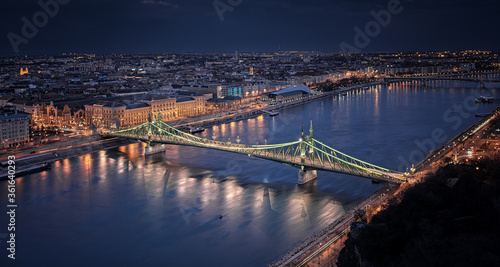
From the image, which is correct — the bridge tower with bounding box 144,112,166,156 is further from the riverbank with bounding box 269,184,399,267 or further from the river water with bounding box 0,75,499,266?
the riverbank with bounding box 269,184,399,267

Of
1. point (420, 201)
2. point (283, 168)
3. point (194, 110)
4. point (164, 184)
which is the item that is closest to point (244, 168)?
point (283, 168)

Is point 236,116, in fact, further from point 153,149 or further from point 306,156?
point 306,156

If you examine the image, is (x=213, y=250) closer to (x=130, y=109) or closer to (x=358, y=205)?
(x=358, y=205)

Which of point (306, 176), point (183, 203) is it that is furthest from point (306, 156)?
point (183, 203)

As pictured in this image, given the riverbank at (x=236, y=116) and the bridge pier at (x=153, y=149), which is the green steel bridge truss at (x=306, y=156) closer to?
the bridge pier at (x=153, y=149)

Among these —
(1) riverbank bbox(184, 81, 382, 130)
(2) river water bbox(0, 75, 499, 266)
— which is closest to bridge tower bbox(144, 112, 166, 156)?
(2) river water bbox(0, 75, 499, 266)

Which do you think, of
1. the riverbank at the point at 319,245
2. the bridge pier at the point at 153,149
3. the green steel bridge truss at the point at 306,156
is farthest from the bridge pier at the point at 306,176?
the bridge pier at the point at 153,149
